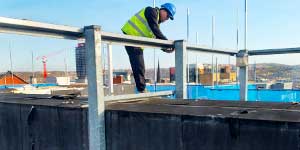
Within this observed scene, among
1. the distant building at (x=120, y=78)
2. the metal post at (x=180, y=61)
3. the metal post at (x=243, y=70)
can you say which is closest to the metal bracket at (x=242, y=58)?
the metal post at (x=243, y=70)

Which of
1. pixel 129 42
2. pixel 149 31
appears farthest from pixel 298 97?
pixel 129 42

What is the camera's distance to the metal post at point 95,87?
2527mm

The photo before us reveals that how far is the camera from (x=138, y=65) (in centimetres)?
458

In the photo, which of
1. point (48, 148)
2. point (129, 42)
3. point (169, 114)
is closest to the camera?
point (169, 114)

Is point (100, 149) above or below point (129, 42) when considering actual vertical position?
below

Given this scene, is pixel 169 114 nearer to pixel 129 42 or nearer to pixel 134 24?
pixel 129 42

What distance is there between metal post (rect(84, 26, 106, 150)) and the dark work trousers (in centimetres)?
191

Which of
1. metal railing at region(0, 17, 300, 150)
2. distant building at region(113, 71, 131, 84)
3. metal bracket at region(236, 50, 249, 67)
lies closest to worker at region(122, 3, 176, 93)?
metal bracket at region(236, 50, 249, 67)

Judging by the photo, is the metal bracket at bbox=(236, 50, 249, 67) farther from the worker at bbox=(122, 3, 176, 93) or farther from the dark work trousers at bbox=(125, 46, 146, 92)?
the dark work trousers at bbox=(125, 46, 146, 92)

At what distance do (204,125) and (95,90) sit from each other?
0.97 meters

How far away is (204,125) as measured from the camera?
224 centimetres

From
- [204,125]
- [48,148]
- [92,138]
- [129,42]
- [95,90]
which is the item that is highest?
[129,42]

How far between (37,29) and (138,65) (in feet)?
7.64

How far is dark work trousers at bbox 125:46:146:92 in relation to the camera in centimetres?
453
